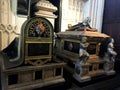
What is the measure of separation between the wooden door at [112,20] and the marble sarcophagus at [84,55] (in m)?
0.81

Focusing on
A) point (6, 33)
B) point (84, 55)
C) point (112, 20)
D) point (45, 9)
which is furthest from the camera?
point (112, 20)

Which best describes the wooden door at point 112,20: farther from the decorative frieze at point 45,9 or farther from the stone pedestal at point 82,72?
the decorative frieze at point 45,9

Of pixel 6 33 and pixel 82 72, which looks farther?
pixel 6 33

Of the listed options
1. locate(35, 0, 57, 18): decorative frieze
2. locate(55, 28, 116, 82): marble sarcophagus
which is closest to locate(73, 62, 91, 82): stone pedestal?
locate(55, 28, 116, 82): marble sarcophagus

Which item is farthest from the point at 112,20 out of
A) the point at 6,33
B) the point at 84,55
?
the point at 6,33

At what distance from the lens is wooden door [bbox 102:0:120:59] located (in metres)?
2.69

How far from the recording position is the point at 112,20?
9.22ft

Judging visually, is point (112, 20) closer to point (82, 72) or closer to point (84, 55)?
point (84, 55)

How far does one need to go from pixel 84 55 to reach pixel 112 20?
162 centimetres

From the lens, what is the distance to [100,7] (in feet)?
10.00

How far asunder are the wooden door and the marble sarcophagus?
0.81 metres

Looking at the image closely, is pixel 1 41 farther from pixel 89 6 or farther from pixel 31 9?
pixel 89 6

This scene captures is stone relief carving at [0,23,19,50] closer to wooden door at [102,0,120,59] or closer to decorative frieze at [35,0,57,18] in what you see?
decorative frieze at [35,0,57,18]

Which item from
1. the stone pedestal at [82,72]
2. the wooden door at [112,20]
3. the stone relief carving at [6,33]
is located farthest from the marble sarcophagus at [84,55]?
the stone relief carving at [6,33]
